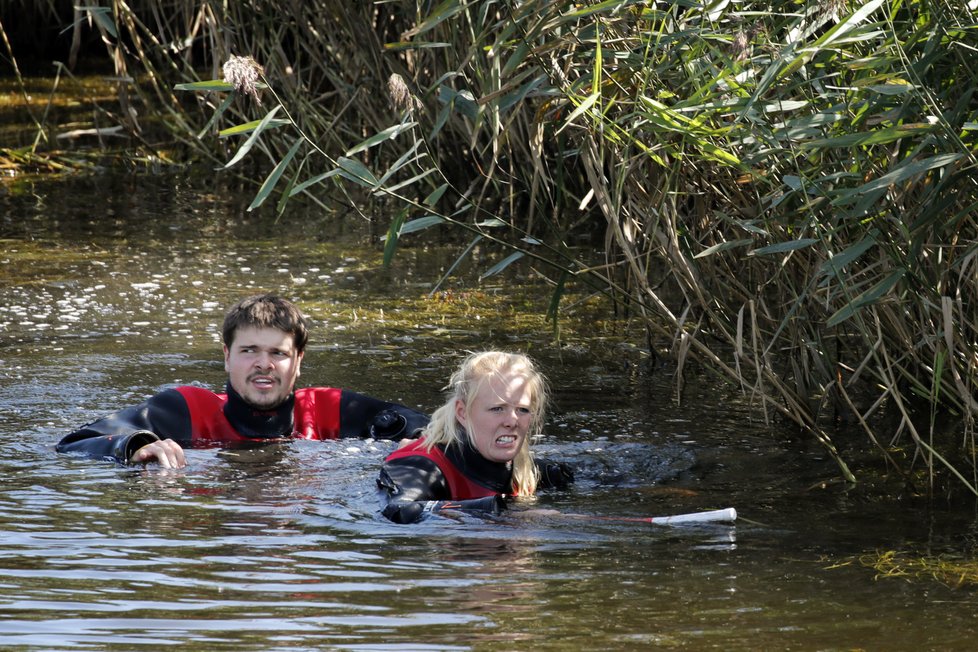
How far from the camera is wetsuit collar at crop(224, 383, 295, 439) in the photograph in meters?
5.62

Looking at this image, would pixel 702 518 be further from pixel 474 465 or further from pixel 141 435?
pixel 141 435

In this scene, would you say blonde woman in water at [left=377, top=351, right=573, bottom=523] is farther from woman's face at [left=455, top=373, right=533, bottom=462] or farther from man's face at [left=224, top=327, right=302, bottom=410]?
man's face at [left=224, top=327, right=302, bottom=410]

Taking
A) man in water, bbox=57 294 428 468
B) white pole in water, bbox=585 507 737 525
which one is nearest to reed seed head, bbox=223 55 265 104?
man in water, bbox=57 294 428 468

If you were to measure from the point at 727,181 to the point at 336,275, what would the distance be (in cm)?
379

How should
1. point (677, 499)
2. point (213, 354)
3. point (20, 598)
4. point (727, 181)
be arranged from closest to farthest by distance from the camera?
1. point (20, 598)
2. point (677, 499)
3. point (727, 181)
4. point (213, 354)

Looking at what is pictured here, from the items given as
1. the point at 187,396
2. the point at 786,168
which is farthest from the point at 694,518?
the point at 187,396

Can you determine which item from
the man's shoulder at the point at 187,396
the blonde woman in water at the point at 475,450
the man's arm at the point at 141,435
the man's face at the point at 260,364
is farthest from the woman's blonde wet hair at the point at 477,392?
the man's shoulder at the point at 187,396

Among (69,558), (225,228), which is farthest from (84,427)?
(225,228)

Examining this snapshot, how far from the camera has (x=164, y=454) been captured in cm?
504

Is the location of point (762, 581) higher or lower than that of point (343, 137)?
lower

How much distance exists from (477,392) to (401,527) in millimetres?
523

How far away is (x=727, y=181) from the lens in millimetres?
5230

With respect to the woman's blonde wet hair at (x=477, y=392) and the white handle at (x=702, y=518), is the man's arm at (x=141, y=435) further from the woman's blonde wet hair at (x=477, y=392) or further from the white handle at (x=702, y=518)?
the white handle at (x=702, y=518)

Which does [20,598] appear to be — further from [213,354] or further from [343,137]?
[343,137]
